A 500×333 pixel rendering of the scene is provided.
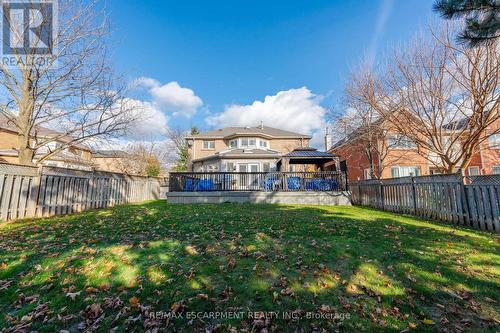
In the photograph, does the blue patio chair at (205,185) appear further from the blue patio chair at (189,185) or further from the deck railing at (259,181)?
the blue patio chair at (189,185)

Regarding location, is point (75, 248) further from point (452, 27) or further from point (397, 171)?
point (397, 171)

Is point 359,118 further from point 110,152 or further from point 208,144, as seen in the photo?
point 110,152

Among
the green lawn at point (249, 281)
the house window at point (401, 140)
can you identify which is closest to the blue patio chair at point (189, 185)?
the green lawn at point (249, 281)

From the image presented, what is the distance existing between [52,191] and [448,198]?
13748 millimetres

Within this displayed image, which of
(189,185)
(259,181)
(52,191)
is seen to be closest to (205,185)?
(189,185)

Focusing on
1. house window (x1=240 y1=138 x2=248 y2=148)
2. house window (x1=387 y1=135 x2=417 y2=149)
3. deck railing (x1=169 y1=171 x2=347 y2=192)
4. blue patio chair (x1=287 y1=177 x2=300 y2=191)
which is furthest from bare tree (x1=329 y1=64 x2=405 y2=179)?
house window (x1=240 y1=138 x2=248 y2=148)

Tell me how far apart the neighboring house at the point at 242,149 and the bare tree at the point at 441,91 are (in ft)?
35.4

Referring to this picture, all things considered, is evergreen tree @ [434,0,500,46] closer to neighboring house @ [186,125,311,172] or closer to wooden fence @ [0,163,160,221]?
wooden fence @ [0,163,160,221]

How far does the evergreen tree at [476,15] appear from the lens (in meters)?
3.63

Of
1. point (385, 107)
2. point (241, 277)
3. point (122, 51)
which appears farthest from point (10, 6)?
point (385, 107)

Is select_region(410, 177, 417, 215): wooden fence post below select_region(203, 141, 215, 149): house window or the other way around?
below

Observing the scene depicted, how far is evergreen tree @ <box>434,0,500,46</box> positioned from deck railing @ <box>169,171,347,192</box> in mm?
9639

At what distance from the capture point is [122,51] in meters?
10.4

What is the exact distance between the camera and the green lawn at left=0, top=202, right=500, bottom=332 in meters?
2.36
